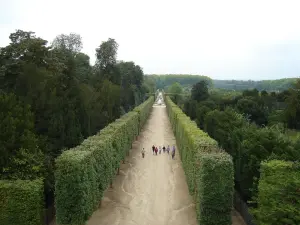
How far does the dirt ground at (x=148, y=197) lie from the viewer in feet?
68.7

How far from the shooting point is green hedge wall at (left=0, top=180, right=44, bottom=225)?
16.6 meters

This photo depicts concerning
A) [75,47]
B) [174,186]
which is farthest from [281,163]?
[75,47]

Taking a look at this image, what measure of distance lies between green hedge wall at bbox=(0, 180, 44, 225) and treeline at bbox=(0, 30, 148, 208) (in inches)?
80.7

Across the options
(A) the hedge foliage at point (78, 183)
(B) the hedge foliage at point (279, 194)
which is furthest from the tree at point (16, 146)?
(B) the hedge foliage at point (279, 194)

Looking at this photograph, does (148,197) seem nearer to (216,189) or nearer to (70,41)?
(216,189)

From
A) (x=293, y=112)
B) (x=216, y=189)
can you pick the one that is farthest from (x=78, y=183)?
(x=293, y=112)

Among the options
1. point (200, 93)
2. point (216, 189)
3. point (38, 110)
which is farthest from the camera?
point (200, 93)

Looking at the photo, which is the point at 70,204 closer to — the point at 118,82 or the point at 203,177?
the point at 203,177

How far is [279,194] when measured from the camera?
13.7 meters

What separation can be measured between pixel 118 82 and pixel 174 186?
47942 millimetres

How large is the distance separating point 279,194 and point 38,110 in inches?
847

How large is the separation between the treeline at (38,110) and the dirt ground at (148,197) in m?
4.76

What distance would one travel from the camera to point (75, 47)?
310ft

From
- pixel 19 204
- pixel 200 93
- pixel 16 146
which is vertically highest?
pixel 200 93
